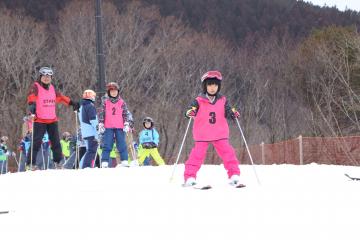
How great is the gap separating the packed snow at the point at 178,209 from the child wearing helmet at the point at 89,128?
10.6ft

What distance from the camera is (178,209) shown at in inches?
206

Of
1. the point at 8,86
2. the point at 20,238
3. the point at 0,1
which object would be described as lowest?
the point at 20,238

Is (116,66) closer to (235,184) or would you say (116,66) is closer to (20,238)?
(235,184)

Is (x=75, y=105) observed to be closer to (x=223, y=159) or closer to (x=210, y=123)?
(x=210, y=123)

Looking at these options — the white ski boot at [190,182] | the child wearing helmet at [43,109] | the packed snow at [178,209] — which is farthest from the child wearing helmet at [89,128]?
the white ski boot at [190,182]

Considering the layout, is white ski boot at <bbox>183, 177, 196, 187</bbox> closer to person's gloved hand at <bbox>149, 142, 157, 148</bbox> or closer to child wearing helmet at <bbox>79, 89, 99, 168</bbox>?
child wearing helmet at <bbox>79, 89, 99, 168</bbox>

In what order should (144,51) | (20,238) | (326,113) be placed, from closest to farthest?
(20,238)
(326,113)
(144,51)

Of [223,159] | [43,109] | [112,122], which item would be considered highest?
[43,109]

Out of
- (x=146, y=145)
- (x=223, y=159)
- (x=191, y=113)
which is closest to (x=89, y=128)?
(x=146, y=145)

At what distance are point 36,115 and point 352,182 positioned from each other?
5.60 m

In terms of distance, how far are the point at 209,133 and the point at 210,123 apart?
125 mm

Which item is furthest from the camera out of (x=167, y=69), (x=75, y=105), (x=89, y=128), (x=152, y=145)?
(x=167, y=69)

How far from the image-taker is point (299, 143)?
1678 cm

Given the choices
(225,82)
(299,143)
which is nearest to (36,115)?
(299,143)
